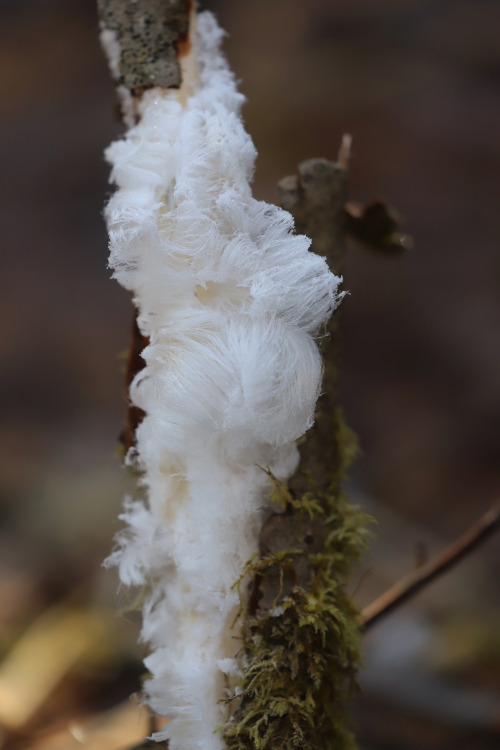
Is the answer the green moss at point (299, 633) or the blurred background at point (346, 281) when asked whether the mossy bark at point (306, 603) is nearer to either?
the green moss at point (299, 633)

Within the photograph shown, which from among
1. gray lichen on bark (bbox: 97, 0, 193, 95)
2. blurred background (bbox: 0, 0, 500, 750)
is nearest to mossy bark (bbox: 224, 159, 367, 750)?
gray lichen on bark (bbox: 97, 0, 193, 95)

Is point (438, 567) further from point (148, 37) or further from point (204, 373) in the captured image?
point (148, 37)

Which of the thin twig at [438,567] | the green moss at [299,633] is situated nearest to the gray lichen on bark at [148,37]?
the green moss at [299,633]

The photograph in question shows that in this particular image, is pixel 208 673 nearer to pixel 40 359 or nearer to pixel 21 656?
pixel 21 656

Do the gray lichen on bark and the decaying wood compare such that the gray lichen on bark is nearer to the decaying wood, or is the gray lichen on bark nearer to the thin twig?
the decaying wood

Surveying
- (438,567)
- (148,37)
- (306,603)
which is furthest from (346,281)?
(306,603)
